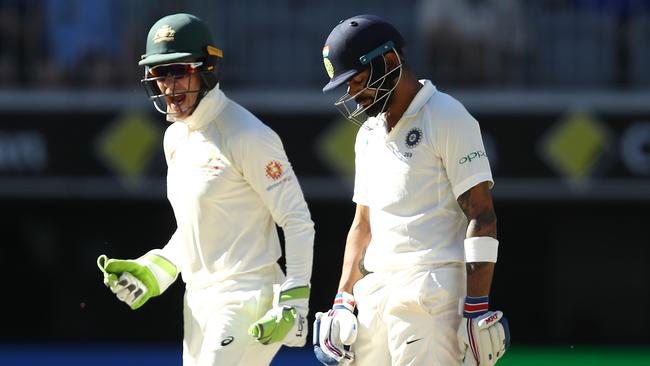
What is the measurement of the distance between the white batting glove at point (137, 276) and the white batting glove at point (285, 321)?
47cm

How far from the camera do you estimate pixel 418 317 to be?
13.6 ft

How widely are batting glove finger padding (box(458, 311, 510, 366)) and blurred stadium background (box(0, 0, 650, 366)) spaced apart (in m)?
5.61

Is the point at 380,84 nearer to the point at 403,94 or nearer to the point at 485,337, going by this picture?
the point at 403,94

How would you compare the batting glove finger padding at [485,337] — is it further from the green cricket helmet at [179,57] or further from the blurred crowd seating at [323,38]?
the blurred crowd seating at [323,38]

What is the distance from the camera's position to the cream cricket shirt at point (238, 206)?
4.55m

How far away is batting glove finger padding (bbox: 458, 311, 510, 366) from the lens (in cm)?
398

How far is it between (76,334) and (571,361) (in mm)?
4386

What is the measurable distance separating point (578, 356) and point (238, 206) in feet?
21.8

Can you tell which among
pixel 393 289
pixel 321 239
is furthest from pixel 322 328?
pixel 321 239

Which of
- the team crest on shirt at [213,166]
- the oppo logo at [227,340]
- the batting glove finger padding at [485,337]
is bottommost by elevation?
the oppo logo at [227,340]

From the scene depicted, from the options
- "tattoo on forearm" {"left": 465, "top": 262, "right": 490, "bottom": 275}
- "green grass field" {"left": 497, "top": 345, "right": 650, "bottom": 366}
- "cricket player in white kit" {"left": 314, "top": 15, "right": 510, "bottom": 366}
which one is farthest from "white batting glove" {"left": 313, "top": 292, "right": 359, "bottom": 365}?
"green grass field" {"left": 497, "top": 345, "right": 650, "bottom": 366}

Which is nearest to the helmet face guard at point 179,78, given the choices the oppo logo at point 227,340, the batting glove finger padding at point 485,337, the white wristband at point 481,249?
the oppo logo at point 227,340

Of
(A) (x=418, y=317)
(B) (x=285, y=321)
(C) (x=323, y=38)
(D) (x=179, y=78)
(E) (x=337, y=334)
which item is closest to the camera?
(A) (x=418, y=317)

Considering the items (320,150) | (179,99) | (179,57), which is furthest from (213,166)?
(320,150)
